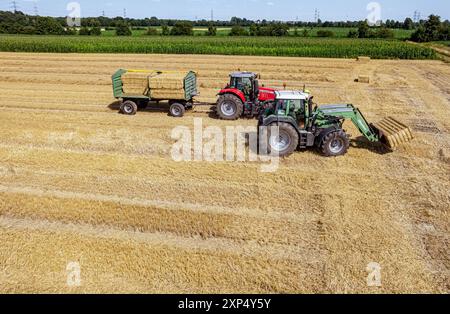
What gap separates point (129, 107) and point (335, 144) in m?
9.04

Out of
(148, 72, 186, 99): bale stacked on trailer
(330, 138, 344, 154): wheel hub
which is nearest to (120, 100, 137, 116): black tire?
(148, 72, 186, 99): bale stacked on trailer

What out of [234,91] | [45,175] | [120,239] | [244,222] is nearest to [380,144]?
[234,91]

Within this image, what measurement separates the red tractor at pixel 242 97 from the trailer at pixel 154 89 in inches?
68.1

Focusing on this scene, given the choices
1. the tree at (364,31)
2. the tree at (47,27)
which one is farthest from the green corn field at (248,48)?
the tree at (47,27)

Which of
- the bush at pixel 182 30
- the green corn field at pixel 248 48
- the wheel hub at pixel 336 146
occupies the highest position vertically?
the bush at pixel 182 30

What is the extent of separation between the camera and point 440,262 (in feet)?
22.9

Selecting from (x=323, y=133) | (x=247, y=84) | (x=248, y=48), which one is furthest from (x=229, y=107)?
(x=248, y=48)

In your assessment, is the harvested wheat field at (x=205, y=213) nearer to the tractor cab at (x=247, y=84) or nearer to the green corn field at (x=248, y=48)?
the tractor cab at (x=247, y=84)

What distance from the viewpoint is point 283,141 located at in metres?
11.3

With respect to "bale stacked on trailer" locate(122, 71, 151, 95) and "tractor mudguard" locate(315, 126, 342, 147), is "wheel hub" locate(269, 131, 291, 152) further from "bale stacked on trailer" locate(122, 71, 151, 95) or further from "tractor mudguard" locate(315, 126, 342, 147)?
"bale stacked on trailer" locate(122, 71, 151, 95)

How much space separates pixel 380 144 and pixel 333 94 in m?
8.72

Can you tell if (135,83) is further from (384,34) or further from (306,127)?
(384,34)

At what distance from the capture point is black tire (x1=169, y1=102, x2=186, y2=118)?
50.8 feet

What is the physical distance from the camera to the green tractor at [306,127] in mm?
11023
